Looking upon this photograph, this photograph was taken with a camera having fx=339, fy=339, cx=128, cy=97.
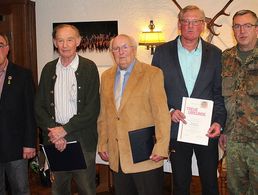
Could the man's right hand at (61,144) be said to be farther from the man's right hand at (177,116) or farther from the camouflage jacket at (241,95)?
the camouflage jacket at (241,95)

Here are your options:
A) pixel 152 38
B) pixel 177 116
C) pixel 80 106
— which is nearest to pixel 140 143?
pixel 177 116

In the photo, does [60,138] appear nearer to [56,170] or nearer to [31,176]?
[56,170]

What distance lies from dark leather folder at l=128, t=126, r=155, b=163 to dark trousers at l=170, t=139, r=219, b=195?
0.90 ft

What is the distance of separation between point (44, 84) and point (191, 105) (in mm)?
1069

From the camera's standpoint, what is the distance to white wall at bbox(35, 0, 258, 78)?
4.61 metres

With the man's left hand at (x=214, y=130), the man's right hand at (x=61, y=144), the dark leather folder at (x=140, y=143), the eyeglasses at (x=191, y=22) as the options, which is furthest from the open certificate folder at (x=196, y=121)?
the man's right hand at (x=61, y=144)

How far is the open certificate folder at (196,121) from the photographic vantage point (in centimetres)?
236

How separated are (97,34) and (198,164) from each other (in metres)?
3.15

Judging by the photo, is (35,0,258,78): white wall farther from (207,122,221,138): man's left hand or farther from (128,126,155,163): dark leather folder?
(128,126,155,163): dark leather folder

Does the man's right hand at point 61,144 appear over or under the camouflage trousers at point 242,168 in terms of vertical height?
over

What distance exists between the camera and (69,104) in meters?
2.41

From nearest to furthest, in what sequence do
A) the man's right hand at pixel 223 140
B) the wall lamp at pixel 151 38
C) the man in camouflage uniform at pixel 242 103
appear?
1. the man in camouflage uniform at pixel 242 103
2. the man's right hand at pixel 223 140
3. the wall lamp at pixel 151 38

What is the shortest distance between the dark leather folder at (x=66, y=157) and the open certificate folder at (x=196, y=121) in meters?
0.71

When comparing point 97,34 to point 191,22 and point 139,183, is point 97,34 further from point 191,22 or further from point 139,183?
point 139,183
